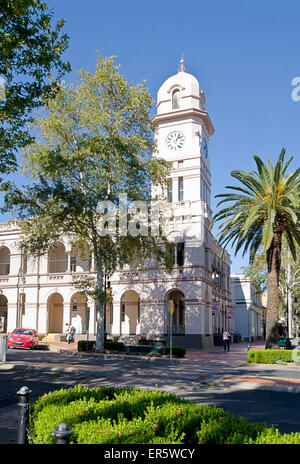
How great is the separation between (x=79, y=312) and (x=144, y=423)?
39050mm

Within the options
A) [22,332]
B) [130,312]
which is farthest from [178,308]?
[22,332]

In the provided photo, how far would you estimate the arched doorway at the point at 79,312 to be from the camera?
42.5 metres

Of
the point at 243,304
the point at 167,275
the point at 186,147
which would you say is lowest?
the point at 243,304

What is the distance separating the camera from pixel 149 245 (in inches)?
1067

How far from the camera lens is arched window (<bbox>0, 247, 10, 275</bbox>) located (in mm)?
46844

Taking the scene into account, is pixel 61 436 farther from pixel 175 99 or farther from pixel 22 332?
pixel 175 99

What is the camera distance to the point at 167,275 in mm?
37875

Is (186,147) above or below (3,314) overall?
above

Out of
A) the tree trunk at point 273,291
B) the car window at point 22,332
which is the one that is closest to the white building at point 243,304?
the car window at point 22,332

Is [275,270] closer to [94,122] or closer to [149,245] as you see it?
[149,245]

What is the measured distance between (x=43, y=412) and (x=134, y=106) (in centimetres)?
2421

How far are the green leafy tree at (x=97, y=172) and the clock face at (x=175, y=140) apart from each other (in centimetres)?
1161
